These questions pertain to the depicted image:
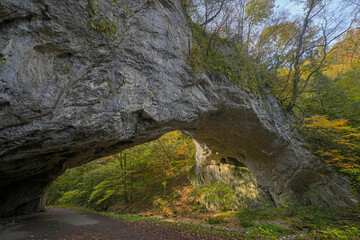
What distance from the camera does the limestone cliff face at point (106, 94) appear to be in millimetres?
2881

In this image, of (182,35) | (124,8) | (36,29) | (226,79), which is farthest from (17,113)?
(226,79)

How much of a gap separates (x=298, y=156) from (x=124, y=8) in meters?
10.2

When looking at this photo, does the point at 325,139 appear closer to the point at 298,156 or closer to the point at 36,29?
the point at 298,156

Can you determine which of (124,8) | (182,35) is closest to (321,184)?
(182,35)

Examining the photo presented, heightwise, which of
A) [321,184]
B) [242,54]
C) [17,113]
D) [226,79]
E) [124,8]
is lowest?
[321,184]

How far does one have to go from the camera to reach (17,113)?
2.86 meters

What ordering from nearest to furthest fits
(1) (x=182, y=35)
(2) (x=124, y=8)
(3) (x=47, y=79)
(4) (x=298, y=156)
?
(3) (x=47, y=79)
(2) (x=124, y=8)
(1) (x=182, y=35)
(4) (x=298, y=156)

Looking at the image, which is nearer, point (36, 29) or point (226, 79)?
point (36, 29)

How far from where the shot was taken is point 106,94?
3834mm

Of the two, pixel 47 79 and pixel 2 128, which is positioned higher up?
pixel 47 79

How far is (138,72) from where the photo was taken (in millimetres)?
4414

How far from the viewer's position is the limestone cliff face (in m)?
2.88

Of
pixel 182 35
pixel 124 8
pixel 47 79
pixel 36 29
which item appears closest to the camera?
pixel 36 29

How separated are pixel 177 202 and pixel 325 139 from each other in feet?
33.1
